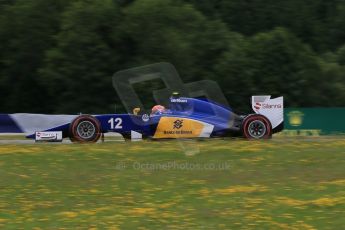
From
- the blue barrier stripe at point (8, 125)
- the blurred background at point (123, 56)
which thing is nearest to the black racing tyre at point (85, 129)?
the blue barrier stripe at point (8, 125)

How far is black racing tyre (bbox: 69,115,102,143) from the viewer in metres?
17.5

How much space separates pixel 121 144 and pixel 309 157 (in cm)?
513

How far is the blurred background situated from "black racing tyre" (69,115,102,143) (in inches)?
762

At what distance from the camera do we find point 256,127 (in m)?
18.0

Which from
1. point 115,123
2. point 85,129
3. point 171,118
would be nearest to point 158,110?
point 171,118

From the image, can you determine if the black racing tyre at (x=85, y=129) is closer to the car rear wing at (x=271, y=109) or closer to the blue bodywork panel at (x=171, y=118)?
the blue bodywork panel at (x=171, y=118)

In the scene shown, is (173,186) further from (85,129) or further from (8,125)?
(8,125)

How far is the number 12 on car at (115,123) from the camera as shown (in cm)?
1764

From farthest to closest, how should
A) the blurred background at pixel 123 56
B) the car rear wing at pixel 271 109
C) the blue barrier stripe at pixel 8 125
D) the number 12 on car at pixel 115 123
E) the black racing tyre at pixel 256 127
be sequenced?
the blurred background at pixel 123 56, the blue barrier stripe at pixel 8 125, the car rear wing at pixel 271 109, the black racing tyre at pixel 256 127, the number 12 on car at pixel 115 123

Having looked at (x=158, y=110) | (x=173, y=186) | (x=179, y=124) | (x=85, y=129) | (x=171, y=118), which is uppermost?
(x=158, y=110)

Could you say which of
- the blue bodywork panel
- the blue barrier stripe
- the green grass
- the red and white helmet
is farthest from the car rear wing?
the blue barrier stripe

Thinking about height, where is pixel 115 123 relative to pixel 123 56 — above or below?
below

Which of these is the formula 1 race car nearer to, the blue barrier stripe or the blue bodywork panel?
the blue bodywork panel

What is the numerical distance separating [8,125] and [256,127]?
365 inches
